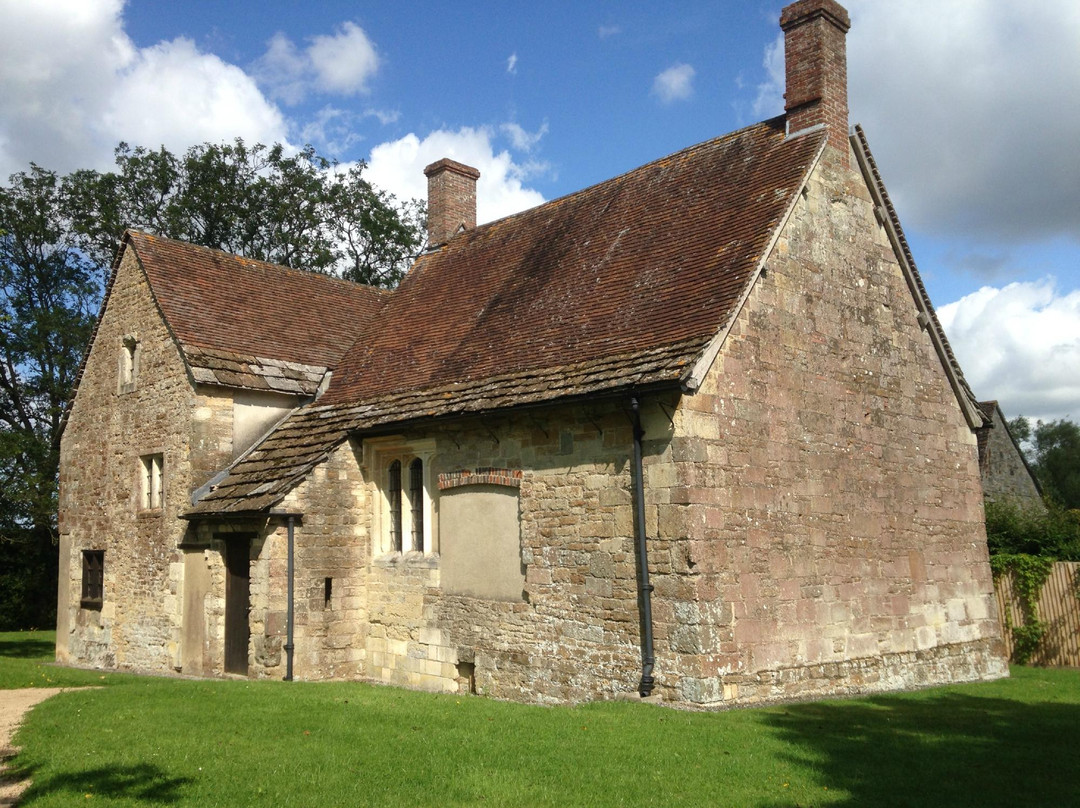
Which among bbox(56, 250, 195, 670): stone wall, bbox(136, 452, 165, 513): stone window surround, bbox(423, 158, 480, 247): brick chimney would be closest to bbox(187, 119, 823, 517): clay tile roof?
bbox(56, 250, 195, 670): stone wall

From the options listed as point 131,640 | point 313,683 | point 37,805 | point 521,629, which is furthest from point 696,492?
point 131,640

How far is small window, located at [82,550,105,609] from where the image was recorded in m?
18.8

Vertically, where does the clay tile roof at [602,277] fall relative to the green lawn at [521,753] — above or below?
above

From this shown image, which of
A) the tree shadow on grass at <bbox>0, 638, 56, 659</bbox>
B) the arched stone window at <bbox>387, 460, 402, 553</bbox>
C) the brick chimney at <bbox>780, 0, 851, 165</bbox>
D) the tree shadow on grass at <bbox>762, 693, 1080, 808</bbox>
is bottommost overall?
the tree shadow on grass at <bbox>0, 638, 56, 659</bbox>

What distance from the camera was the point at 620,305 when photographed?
44.3 feet

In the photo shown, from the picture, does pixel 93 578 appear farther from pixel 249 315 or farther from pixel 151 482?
pixel 249 315

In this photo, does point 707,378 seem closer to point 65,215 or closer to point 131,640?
point 131,640

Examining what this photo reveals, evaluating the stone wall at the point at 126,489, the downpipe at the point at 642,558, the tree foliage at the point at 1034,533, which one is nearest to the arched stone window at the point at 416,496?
the stone wall at the point at 126,489

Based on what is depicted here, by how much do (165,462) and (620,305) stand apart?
29.9 feet

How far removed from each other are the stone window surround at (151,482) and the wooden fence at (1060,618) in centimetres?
1609

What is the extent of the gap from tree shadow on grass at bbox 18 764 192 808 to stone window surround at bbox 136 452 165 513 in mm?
10410

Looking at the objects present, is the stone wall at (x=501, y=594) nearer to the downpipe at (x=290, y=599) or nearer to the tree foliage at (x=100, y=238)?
the downpipe at (x=290, y=599)

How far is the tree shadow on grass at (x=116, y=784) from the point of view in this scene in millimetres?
6855

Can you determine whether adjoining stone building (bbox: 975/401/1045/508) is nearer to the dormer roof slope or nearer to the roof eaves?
the roof eaves
